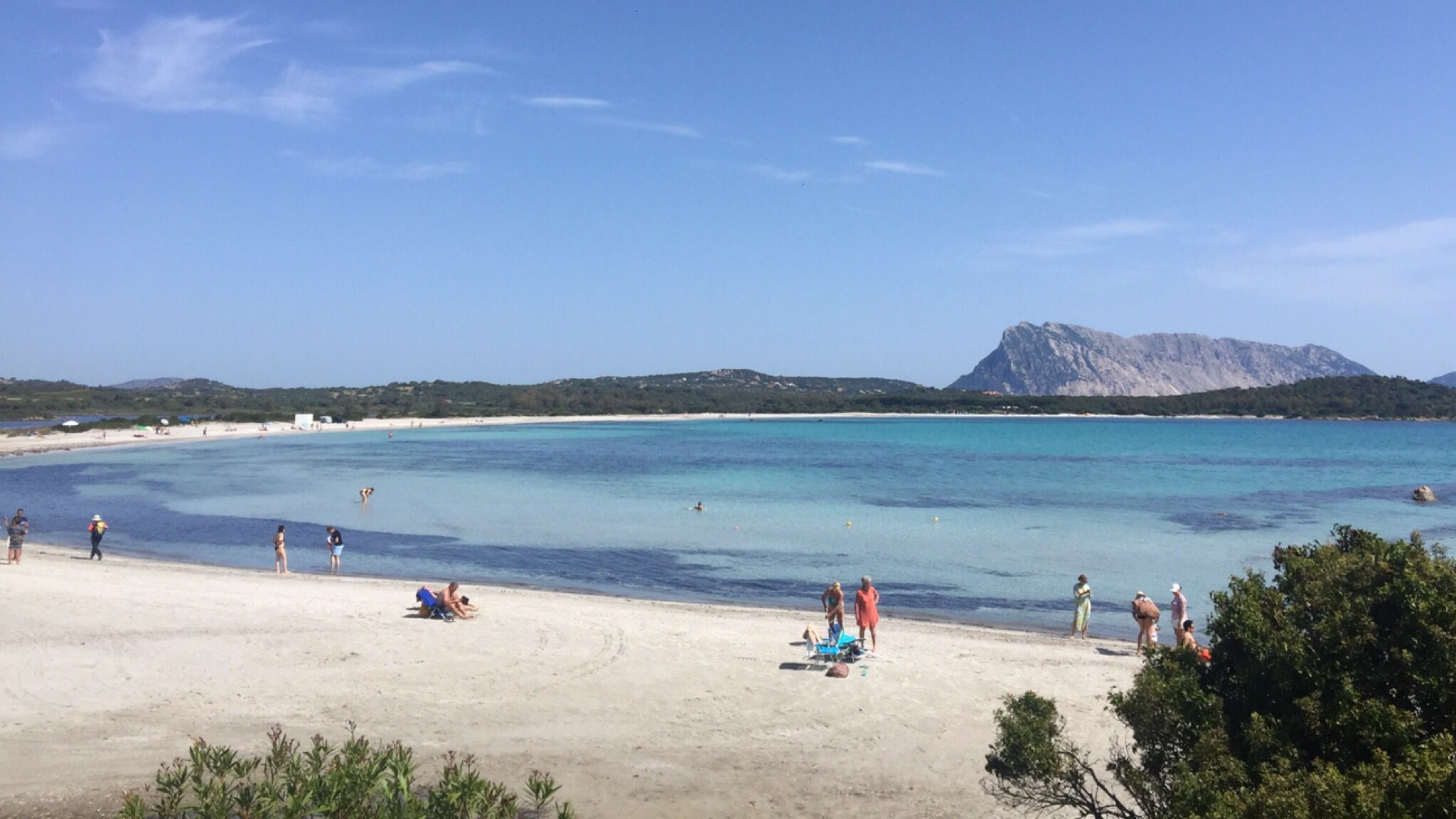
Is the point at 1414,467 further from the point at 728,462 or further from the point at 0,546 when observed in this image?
the point at 0,546

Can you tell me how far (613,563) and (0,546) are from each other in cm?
1508

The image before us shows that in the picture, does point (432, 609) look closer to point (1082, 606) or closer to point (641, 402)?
point (1082, 606)

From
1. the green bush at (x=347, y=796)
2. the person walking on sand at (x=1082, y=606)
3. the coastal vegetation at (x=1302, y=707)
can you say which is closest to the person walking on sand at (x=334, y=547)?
the person walking on sand at (x=1082, y=606)

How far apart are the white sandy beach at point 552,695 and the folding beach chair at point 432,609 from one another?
308 mm

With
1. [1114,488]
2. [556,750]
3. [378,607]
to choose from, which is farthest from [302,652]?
[1114,488]

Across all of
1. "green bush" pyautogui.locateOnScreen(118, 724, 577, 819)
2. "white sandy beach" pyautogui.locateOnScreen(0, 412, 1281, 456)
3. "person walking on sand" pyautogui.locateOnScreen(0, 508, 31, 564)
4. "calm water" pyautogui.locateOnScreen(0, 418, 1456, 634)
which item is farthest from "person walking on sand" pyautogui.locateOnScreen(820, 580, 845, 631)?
"white sandy beach" pyautogui.locateOnScreen(0, 412, 1281, 456)

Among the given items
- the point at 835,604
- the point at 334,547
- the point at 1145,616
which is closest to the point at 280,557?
the point at 334,547

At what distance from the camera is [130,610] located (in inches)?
563

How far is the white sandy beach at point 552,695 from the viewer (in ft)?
27.2

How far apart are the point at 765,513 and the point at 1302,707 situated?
1175 inches

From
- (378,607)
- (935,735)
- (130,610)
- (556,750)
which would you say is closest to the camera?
(556,750)

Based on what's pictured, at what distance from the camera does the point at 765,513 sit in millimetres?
34594

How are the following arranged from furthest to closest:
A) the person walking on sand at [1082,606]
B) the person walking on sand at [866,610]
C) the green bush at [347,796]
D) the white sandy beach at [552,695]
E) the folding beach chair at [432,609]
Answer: the person walking on sand at [1082,606] → the folding beach chair at [432,609] → the person walking on sand at [866,610] → the white sandy beach at [552,695] → the green bush at [347,796]

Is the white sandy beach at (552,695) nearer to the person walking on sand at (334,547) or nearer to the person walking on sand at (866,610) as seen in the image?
the person walking on sand at (866,610)
